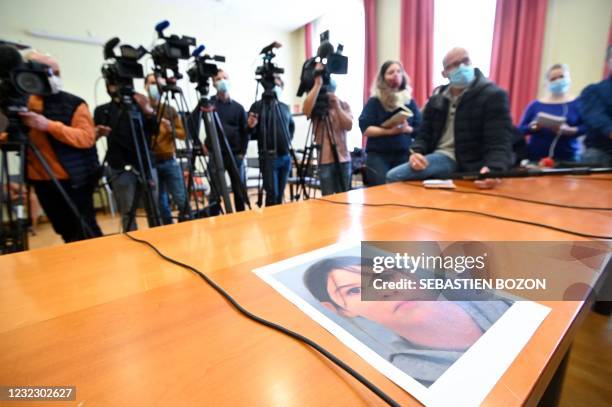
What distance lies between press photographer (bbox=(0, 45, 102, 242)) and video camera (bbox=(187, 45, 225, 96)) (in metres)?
0.59

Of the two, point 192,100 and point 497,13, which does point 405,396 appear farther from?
point 192,100

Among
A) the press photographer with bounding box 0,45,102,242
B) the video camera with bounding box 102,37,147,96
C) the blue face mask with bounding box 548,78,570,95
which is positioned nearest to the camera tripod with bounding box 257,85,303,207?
the video camera with bounding box 102,37,147,96

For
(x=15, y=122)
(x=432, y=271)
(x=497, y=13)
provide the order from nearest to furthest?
(x=432, y=271) < (x=15, y=122) < (x=497, y=13)

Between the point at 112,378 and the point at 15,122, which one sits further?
the point at 15,122

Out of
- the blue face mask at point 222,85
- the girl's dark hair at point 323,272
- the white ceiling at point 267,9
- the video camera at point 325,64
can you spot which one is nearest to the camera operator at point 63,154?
the blue face mask at point 222,85

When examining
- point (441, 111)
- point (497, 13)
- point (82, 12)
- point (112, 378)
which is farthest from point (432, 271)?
point (82, 12)

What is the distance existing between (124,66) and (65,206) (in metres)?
0.81

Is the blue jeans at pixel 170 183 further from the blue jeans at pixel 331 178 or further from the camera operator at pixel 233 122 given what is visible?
the blue jeans at pixel 331 178

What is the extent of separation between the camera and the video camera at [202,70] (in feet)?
4.28

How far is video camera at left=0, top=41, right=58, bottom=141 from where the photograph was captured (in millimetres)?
1057

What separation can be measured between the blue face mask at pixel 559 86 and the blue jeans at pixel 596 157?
25.8 inches

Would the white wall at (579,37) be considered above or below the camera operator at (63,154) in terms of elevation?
above

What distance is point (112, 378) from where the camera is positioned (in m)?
0.27

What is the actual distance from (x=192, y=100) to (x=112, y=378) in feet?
14.7
